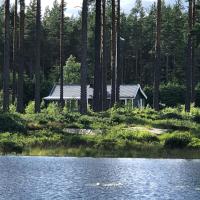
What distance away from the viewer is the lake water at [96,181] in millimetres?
12039

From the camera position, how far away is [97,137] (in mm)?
29547

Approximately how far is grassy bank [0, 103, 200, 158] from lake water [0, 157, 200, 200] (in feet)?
20.5

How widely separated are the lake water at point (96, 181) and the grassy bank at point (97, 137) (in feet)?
20.5

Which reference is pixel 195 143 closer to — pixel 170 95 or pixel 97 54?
pixel 97 54

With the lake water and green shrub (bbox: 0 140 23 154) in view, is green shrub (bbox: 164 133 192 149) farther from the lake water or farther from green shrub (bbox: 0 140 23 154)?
the lake water

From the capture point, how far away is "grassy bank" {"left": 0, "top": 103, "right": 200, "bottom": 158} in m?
26.0

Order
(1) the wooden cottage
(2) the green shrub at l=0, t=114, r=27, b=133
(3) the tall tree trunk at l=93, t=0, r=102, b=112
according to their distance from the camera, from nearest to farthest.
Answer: (2) the green shrub at l=0, t=114, r=27, b=133 → (3) the tall tree trunk at l=93, t=0, r=102, b=112 → (1) the wooden cottage

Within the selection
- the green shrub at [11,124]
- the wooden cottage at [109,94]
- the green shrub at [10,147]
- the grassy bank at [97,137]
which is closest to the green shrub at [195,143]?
the grassy bank at [97,137]

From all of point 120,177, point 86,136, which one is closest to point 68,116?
point 86,136

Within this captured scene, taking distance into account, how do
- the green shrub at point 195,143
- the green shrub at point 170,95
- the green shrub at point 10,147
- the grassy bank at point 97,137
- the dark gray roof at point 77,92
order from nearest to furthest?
the grassy bank at point 97,137
the green shrub at point 10,147
the green shrub at point 195,143
the dark gray roof at point 77,92
the green shrub at point 170,95

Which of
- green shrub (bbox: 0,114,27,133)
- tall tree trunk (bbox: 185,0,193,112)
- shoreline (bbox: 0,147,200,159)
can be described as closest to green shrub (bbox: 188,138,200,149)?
shoreline (bbox: 0,147,200,159)

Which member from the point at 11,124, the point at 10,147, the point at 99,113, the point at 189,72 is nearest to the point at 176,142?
the point at 10,147

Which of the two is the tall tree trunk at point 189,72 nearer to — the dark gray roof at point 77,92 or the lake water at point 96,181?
the dark gray roof at point 77,92

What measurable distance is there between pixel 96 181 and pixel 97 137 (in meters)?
15.2
